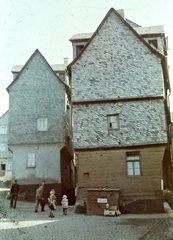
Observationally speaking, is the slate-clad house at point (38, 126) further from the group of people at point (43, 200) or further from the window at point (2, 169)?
the window at point (2, 169)

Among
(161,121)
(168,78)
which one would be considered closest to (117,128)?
(161,121)

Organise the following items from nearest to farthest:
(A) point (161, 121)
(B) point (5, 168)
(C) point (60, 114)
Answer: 1. (A) point (161, 121)
2. (C) point (60, 114)
3. (B) point (5, 168)

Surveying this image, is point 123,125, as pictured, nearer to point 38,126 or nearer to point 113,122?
point 113,122

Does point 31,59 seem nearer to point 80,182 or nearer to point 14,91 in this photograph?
point 14,91

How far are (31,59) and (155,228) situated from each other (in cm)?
2111

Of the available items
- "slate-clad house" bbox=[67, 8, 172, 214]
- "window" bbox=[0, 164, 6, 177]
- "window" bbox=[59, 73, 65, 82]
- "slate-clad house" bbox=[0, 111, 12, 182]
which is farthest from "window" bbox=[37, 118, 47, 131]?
"window" bbox=[0, 164, 6, 177]

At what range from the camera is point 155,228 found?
12.3 meters

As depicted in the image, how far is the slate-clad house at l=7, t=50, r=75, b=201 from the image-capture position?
2742 centimetres

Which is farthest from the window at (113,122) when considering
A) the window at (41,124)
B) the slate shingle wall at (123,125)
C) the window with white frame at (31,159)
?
the window with white frame at (31,159)

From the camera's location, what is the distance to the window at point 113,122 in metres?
21.2

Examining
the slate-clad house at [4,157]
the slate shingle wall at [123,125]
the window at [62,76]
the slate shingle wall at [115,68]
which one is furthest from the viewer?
the slate-clad house at [4,157]

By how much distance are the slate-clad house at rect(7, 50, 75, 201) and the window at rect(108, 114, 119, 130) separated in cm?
742

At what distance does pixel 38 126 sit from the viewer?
1123 inches

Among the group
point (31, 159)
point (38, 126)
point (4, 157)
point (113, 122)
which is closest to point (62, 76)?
point (38, 126)
